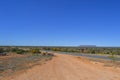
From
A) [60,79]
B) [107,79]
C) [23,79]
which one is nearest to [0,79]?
[23,79]

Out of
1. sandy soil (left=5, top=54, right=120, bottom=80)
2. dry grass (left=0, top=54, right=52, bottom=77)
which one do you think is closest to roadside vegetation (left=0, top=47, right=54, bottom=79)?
dry grass (left=0, top=54, right=52, bottom=77)

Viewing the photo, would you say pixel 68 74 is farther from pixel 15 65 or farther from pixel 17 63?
pixel 17 63

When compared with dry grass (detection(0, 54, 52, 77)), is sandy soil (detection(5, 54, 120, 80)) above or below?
below

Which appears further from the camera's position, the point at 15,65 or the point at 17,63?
the point at 17,63

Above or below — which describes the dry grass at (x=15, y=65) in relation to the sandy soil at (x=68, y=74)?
above

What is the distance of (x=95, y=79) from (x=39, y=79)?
161 inches

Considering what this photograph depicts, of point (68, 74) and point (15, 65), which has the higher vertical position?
point (15, 65)

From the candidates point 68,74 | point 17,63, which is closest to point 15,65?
point 17,63

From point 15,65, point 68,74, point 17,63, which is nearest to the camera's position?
point 68,74

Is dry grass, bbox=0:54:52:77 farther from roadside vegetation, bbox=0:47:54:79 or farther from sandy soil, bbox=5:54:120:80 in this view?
sandy soil, bbox=5:54:120:80

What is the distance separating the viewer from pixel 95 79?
47.7 feet

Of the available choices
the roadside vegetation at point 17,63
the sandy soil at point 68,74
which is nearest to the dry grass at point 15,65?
the roadside vegetation at point 17,63

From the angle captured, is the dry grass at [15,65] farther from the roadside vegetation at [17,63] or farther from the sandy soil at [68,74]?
the sandy soil at [68,74]

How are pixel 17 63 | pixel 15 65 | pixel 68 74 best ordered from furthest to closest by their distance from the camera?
pixel 17 63 → pixel 15 65 → pixel 68 74
